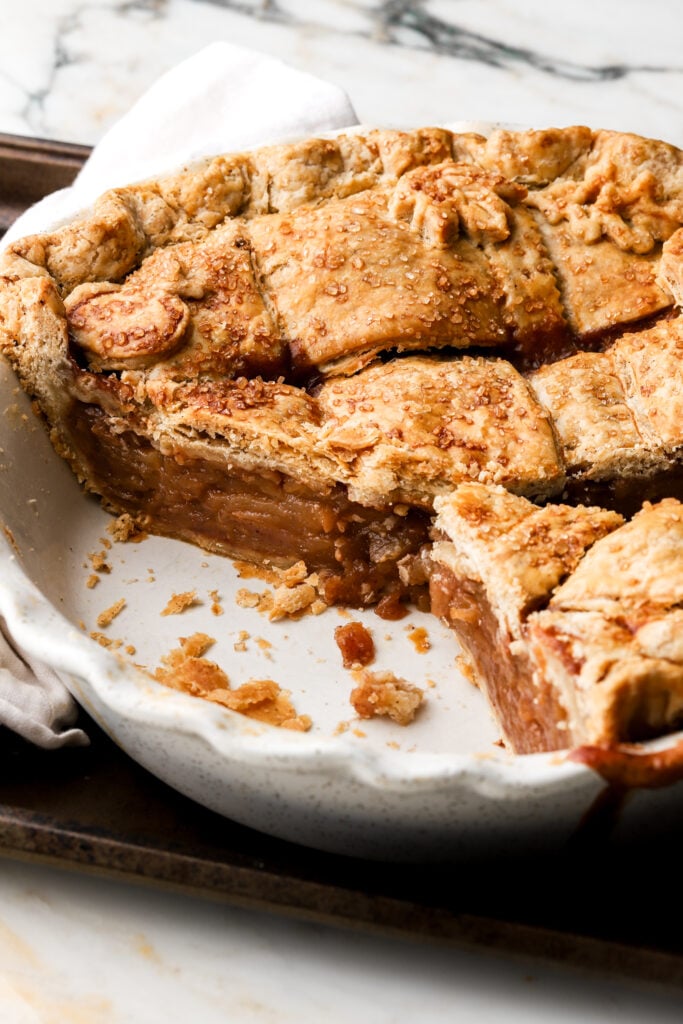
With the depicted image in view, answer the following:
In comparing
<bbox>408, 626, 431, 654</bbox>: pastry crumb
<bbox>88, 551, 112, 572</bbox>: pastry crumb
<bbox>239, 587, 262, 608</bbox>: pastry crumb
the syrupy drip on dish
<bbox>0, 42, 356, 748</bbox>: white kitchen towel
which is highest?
<bbox>0, 42, 356, 748</bbox>: white kitchen towel

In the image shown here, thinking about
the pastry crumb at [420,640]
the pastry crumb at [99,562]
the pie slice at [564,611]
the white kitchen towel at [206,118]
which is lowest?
the pastry crumb at [420,640]

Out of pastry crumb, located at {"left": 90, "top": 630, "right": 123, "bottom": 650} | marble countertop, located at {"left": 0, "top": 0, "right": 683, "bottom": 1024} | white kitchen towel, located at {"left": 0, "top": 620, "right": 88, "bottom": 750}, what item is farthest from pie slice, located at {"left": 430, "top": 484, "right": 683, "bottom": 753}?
marble countertop, located at {"left": 0, "top": 0, "right": 683, "bottom": 1024}

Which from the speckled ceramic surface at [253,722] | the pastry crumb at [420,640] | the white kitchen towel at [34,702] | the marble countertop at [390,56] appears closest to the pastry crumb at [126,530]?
the speckled ceramic surface at [253,722]

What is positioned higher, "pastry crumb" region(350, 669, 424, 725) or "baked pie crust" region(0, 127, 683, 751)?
"baked pie crust" region(0, 127, 683, 751)

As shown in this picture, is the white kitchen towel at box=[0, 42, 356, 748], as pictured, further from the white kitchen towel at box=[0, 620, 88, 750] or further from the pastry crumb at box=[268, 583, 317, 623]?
the white kitchen towel at box=[0, 620, 88, 750]

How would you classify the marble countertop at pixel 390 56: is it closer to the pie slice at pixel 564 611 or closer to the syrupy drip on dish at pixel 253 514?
the syrupy drip on dish at pixel 253 514

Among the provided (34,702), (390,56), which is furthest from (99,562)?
(390,56)

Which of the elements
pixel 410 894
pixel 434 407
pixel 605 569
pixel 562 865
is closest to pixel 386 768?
pixel 410 894
